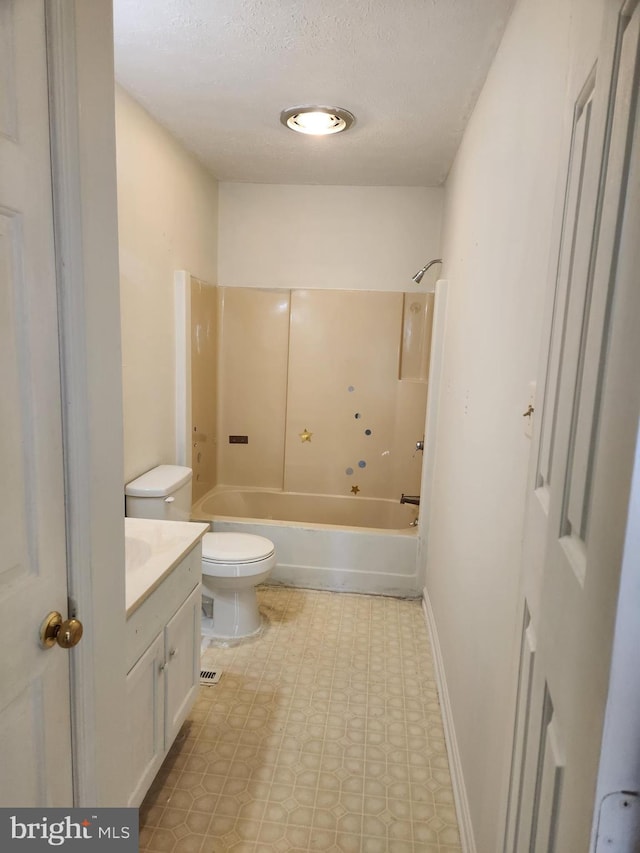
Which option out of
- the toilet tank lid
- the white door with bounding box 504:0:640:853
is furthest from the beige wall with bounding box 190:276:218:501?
the white door with bounding box 504:0:640:853

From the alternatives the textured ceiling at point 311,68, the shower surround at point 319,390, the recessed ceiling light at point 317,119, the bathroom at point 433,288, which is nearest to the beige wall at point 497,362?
the bathroom at point 433,288

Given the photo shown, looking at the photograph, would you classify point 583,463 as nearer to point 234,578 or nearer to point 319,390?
point 234,578

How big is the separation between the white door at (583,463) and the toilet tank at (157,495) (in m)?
1.80

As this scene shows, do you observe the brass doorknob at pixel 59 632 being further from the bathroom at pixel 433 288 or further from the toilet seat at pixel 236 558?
the toilet seat at pixel 236 558

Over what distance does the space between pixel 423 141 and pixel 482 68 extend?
0.71 metres

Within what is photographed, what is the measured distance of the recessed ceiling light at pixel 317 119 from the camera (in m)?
2.28

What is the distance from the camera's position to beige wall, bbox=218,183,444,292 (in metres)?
3.38

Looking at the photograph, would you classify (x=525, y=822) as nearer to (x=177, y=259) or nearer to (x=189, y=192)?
(x=177, y=259)

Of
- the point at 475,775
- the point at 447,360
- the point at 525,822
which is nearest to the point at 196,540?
the point at 475,775

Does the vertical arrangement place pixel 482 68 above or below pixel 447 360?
above

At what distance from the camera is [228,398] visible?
12.3ft

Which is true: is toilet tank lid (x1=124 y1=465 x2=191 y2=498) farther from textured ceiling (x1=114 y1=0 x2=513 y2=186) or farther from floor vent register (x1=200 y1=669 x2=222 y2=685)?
textured ceiling (x1=114 y1=0 x2=513 y2=186)

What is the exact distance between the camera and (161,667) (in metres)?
1.57

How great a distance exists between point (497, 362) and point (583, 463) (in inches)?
38.6
